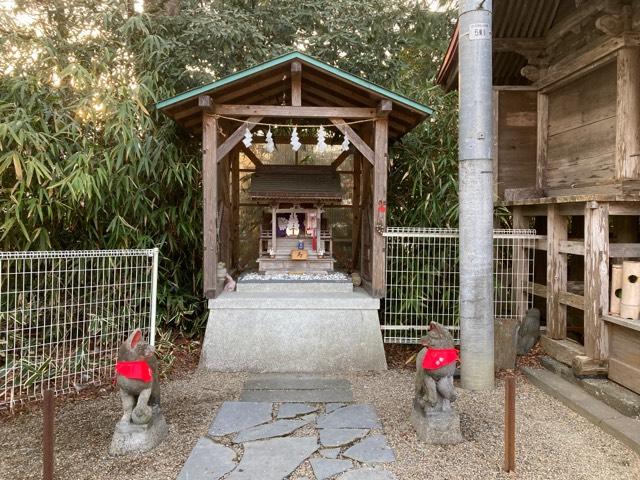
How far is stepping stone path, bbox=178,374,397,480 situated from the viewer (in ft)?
9.55

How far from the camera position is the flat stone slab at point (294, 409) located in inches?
150

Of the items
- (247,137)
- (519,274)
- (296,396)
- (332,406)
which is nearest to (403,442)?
(332,406)

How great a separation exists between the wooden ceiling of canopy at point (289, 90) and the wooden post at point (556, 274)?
6.73ft

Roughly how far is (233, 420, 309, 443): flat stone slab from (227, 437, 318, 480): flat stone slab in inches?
3.3

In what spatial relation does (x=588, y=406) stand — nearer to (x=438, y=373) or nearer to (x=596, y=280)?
(x=596, y=280)

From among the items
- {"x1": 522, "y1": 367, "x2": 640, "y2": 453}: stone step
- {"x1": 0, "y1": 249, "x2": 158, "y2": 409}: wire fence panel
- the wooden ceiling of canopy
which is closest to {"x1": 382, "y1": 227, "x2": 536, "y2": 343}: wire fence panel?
{"x1": 522, "y1": 367, "x2": 640, "y2": 453}: stone step

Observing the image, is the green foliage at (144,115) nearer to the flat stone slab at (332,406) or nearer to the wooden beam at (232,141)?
the wooden beam at (232,141)

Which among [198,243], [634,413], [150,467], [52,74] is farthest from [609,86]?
[52,74]

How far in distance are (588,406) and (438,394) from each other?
5.32 feet

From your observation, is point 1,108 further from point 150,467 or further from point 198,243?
point 150,467

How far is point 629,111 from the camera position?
4.54 metres

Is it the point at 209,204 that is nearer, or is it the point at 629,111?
the point at 629,111

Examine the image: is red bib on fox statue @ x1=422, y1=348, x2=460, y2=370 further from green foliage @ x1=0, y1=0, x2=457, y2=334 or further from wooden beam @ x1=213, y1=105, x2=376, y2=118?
wooden beam @ x1=213, y1=105, x2=376, y2=118

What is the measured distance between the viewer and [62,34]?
5812 millimetres
